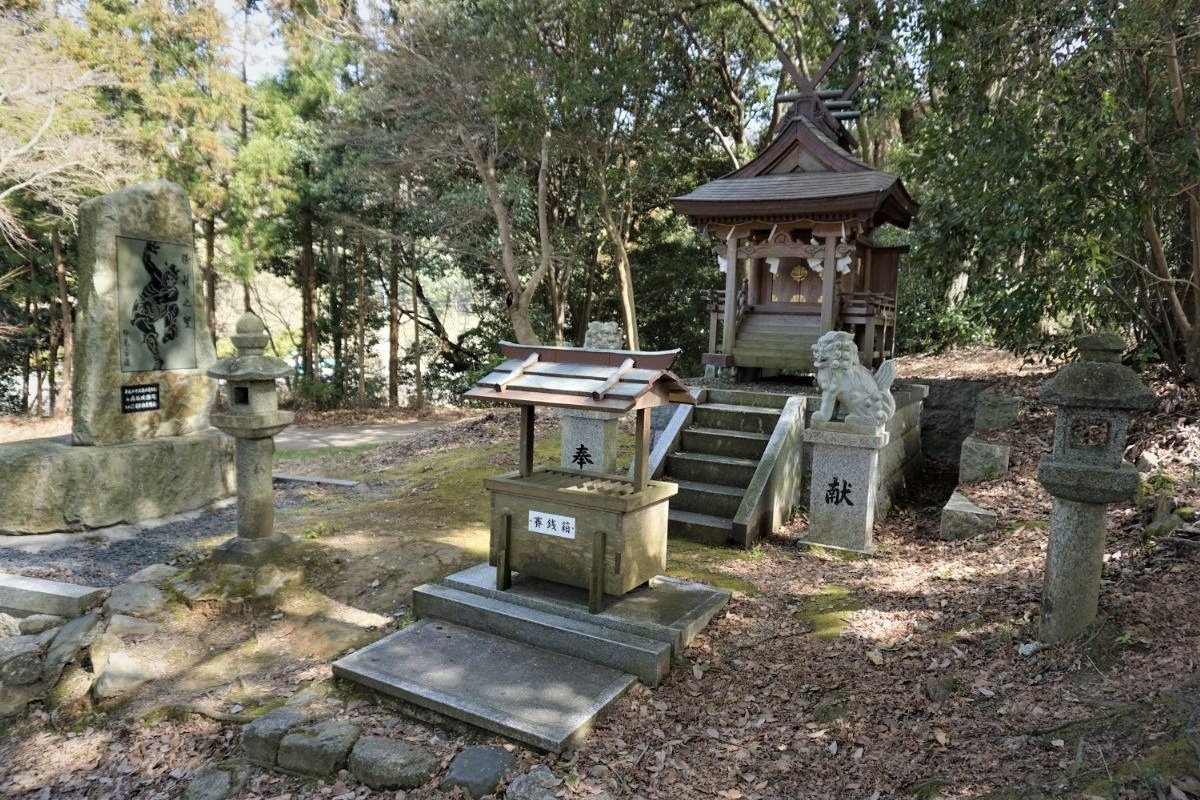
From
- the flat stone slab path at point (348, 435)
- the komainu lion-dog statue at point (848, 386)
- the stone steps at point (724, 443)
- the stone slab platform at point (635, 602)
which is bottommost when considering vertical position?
Result: the flat stone slab path at point (348, 435)

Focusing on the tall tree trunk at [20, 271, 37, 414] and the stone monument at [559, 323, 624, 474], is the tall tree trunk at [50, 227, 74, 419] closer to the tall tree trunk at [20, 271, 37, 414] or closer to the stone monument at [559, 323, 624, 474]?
the tall tree trunk at [20, 271, 37, 414]

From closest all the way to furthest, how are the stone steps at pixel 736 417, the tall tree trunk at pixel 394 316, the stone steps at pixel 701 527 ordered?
the stone steps at pixel 701 527, the stone steps at pixel 736 417, the tall tree trunk at pixel 394 316

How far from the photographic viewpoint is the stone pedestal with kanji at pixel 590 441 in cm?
838

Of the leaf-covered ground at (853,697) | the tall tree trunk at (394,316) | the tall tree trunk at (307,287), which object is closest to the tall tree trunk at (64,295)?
the tall tree trunk at (307,287)

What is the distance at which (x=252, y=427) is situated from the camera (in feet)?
20.1

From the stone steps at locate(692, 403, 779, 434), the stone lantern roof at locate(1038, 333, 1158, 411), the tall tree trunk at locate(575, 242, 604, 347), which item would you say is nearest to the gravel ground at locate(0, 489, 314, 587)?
the stone steps at locate(692, 403, 779, 434)

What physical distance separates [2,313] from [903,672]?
23.3 metres

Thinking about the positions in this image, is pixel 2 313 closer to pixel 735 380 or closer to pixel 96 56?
pixel 96 56

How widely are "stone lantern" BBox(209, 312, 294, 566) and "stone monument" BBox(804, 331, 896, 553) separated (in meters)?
4.97

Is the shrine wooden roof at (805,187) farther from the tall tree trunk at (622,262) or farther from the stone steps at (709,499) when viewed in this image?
the tall tree trunk at (622,262)

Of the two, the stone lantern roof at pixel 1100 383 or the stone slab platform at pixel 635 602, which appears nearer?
the stone lantern roof at pixel 1100 383

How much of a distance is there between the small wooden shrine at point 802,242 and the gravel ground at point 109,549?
7177 millimetres

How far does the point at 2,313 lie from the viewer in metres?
19.0

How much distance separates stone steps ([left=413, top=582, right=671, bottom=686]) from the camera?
15.0 ft
